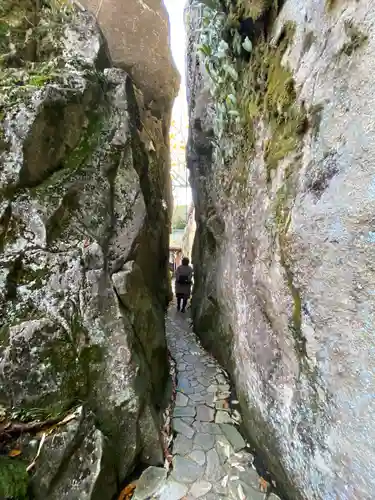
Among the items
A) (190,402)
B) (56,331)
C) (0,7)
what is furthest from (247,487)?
(0,7)

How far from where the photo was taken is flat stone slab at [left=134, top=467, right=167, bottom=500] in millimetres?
3758

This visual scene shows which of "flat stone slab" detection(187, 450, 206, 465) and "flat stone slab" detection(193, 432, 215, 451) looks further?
"flat stone slab" detection(193, 432, 215, 451)

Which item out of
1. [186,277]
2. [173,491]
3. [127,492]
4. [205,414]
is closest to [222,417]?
[205,414]

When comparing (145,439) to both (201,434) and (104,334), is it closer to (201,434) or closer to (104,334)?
(201,434)

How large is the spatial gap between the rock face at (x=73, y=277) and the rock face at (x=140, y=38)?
3081 millimetres

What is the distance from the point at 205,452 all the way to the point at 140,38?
1072 centimetres

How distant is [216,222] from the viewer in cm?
734

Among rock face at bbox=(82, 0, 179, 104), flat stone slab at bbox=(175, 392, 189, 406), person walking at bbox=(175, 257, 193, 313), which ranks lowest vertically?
flat stone slab at bbox=(175, 392, 189, 406)

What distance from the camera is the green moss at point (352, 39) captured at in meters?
2.38

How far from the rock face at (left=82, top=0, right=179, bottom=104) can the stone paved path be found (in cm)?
875

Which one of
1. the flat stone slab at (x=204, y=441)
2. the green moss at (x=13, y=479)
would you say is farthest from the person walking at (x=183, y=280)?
the green moss at (x=13, y=479)

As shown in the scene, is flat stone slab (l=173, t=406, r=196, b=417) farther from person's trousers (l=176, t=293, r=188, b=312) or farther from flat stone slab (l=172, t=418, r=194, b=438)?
person's trousers (l=176, t=293, r=188, b=312)

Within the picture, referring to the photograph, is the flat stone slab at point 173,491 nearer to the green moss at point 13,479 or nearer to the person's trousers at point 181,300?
the green moss at point 13,479

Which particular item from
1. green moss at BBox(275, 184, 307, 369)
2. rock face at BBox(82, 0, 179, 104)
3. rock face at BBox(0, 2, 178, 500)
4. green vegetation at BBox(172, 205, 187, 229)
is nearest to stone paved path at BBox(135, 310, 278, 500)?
rock face at BBox(0, 2, 178, 500)
